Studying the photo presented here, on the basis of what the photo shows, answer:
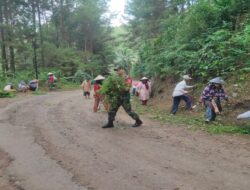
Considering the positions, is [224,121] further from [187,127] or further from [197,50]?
[197,50]

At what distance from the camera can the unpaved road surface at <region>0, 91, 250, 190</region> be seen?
5.39m

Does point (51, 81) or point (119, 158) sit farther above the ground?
point (119, 158)

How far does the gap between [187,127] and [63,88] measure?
73.1 ft

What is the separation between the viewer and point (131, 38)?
153 feet

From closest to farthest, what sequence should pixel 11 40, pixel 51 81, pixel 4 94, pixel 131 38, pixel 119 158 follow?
pixel 119 158, pixel 4 94, pixel 51 81, pixel 11 40, pixel 131 38

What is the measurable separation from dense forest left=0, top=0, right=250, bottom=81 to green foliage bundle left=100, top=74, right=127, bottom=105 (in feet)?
15.1

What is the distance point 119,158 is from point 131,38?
134ft

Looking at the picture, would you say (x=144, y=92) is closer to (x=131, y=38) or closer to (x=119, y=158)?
(x=119, y=158)

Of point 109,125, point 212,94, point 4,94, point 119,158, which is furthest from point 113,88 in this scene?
point 4,94

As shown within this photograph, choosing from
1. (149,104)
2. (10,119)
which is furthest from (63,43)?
(10,119)

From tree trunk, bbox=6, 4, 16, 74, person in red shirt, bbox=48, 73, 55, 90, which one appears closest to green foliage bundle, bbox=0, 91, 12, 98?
person in red shirt, bbox=48, 73, 55, 90

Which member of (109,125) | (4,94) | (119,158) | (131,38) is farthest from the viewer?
(131,38)

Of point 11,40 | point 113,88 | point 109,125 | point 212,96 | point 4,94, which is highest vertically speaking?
point 11,40

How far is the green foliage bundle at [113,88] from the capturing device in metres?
9.92
